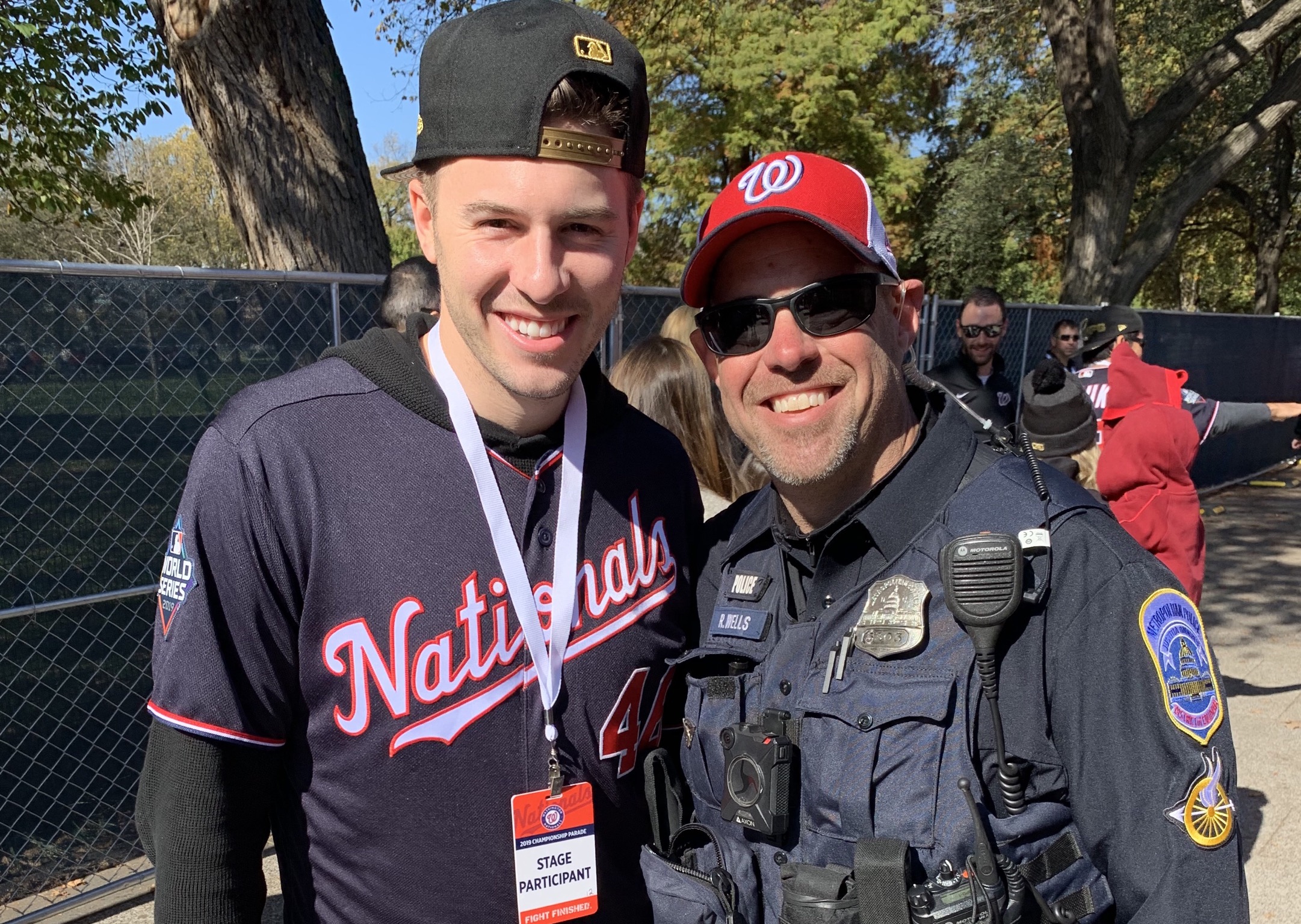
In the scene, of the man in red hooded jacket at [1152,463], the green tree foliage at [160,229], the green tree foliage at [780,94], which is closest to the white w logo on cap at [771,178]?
the man in red hooded jacket at [1152,463]

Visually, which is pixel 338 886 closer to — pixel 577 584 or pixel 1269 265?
pixel 577 584

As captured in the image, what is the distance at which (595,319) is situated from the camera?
6.05 feet

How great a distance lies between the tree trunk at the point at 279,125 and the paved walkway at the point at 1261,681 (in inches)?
129

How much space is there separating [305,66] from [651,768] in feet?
15.7

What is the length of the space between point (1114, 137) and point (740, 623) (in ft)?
40.5

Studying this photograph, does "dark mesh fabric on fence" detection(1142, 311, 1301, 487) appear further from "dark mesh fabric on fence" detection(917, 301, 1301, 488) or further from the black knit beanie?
the black knit beanie

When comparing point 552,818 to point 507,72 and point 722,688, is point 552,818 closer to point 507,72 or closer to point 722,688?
point 722,688

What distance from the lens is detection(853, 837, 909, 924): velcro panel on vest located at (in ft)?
4.99

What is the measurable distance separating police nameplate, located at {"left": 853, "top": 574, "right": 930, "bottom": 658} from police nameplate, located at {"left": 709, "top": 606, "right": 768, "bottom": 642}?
231 millimetres

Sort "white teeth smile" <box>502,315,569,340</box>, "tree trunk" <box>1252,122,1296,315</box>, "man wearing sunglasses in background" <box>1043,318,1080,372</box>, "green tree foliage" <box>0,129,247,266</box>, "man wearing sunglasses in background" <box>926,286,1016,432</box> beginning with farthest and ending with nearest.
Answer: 1. "green tree foliage" <box>0,129,247,266</box>
2. "tree trunk" <box>1252,122,1296,315</box>
3. "man wearing sunglasses in background" <box>1043,318,1080,372</box>
4. "man wearing sunglasses in background" <box>926,286,1016,432</box>
5. "white teeth smile" <box>502,315,569,340</box>

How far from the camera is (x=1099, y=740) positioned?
1.53m

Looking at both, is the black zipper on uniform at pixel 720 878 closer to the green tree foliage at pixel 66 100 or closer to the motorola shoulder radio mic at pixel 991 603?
the motorola shoulder radio mic at pixel 991 603

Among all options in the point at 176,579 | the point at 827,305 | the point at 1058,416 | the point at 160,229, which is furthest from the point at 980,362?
the point at 160,229

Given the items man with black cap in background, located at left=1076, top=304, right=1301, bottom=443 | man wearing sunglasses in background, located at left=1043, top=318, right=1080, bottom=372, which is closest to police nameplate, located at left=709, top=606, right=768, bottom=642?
man with black cap in background, located at left=1076, top=304, right=1301, bottom=443
